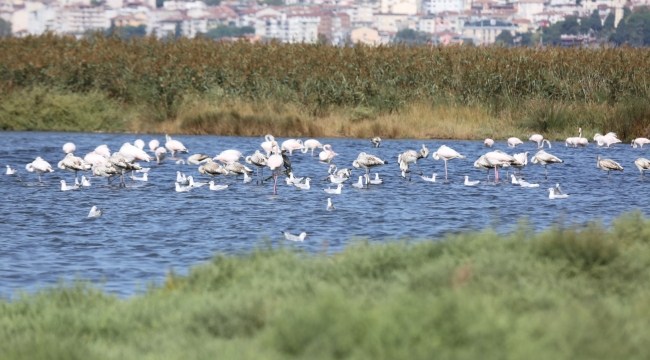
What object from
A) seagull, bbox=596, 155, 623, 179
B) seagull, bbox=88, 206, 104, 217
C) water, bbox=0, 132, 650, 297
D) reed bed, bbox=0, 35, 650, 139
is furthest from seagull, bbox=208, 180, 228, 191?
reed bed, bbox=0, 35, 650, 139

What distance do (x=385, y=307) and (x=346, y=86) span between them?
1029 inches

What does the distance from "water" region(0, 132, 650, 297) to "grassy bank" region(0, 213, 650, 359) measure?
43.4 inches

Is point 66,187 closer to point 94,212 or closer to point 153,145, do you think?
point 94,212

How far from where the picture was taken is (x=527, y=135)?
29094 millimetres

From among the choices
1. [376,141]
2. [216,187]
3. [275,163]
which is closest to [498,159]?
[275,163]

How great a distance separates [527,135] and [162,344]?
2288 cm

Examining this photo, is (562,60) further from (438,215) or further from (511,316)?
(511,316)

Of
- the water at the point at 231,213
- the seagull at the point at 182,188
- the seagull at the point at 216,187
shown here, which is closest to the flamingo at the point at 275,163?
the water at the point at 231,213

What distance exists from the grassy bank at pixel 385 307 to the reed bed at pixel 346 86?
1942cm

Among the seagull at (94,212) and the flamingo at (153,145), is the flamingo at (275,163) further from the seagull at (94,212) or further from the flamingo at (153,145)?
the flamingo at (153,145)

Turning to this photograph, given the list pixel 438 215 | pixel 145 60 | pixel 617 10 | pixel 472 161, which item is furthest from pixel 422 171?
pixel 617 10

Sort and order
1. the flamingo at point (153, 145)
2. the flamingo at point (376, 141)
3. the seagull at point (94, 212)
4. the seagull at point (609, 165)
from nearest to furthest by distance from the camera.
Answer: the seagull at point (94, 212)
the seagull at point (609, 165)
the flamingo at point (153, 145)
the flamingo at point (376, 141)

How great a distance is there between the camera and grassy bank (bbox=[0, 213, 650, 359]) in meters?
6.12

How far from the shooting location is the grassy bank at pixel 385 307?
6.12 meters
